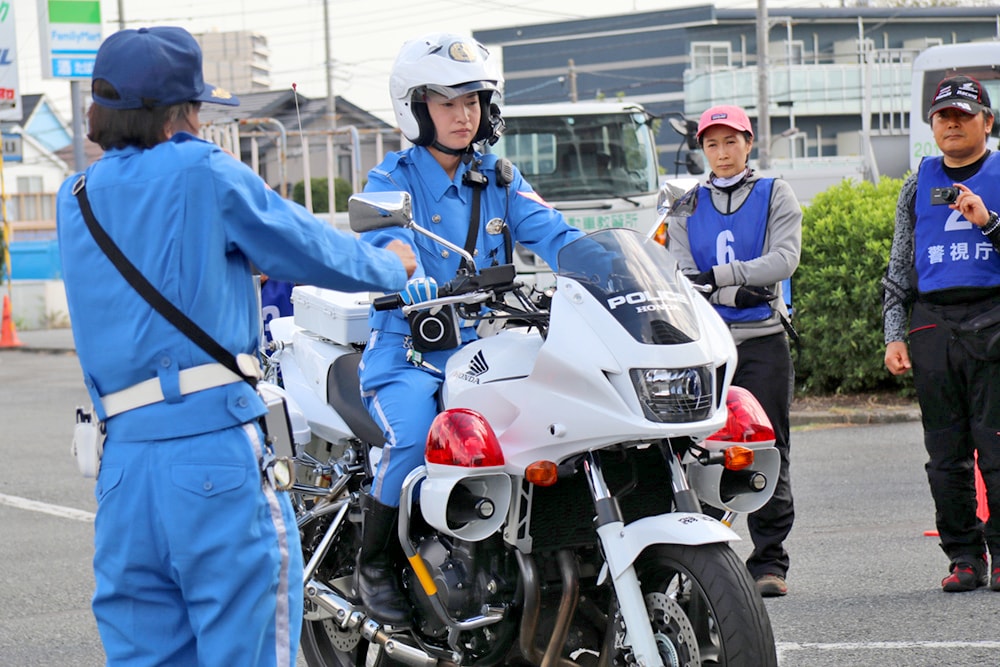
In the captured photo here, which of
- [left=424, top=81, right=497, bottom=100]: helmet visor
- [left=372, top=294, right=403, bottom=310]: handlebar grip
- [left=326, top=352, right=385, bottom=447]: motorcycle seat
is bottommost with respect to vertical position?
[left=326, top=352, right=385, bottom=447]: motorcycle seat

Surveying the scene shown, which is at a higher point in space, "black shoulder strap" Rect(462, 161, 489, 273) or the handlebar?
"black shoulder strap" Rect(462, 161, 489, 273)

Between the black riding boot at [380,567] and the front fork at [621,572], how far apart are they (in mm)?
879

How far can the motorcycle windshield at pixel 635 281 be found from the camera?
3.96 meters

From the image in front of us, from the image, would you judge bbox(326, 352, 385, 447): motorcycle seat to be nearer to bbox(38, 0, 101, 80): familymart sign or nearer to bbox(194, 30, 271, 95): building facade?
bbox(38, 0, 101, 80): familymart sign

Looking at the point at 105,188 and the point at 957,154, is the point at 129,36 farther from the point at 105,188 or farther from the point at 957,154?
the point at 957,154

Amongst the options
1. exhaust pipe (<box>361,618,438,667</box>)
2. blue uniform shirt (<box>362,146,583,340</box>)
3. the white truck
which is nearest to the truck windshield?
the white truck

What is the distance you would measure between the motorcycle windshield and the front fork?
1.37ft

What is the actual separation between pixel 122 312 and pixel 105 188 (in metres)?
0.28

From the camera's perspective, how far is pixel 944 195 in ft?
20.0

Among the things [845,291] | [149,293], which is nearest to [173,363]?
[149,293]

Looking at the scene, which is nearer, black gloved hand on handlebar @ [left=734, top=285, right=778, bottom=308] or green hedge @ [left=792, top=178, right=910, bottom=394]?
black gloved hand on handlebar @ [left=734, top=285, right=778, bottom=308]

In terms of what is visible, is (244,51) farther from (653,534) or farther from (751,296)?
(653,534)

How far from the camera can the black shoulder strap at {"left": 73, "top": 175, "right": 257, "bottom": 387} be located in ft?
10.3

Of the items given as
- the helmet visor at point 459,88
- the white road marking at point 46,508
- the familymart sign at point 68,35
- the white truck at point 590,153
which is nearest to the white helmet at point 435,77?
the helmet visor at point 459,88
